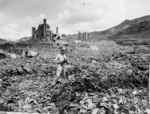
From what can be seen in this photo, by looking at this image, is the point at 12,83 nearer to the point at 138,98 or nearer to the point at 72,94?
the point at 72,94

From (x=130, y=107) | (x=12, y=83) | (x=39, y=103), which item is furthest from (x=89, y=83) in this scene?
(x=12, y=83)

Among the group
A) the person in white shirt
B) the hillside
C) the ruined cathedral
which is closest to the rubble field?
the person in white shirt

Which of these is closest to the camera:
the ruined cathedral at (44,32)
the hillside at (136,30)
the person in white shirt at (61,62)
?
the person in white shirt at (61,62)

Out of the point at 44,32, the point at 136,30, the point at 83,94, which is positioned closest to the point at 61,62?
the point at 83,94

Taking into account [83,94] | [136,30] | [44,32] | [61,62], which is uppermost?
[136,30]

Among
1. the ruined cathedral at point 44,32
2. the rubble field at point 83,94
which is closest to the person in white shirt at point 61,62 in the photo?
the rubble field at point 83,94

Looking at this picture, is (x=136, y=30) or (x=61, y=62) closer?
(x=61, y=62)

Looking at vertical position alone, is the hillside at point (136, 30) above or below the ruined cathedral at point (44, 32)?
above

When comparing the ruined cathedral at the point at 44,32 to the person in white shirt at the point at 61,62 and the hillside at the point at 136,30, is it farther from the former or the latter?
the hillside at the point at 136,30

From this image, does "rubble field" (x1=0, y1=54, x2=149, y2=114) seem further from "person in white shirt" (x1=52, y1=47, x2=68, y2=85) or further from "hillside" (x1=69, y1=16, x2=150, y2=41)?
"hillside" (x1=69, y1=16, x2=150, y2=41)

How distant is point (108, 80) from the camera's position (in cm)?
353

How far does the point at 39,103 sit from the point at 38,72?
200 centimetres

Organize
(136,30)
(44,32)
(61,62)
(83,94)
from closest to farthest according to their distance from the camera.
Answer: (83,94) → (61,62) → (44,32) → (136,30)

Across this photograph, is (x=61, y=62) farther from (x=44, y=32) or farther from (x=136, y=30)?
(x=136, y=30)
